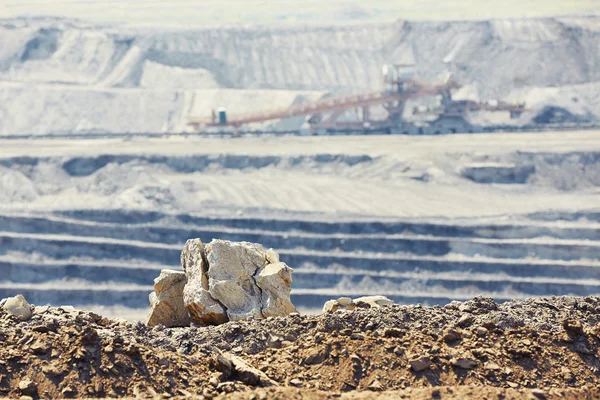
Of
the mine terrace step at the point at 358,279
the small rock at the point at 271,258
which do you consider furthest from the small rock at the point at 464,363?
the mine terrace step at the point at 358,279

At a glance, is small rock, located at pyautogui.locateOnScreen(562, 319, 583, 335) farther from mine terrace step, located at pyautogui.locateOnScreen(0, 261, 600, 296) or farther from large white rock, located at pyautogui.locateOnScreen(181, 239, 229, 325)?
mine terrace step, located at pyautogui.locateOnScreen(0, 261, 600, 296)

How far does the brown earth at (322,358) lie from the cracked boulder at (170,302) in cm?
199

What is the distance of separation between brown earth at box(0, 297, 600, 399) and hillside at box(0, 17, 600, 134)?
4921 cm

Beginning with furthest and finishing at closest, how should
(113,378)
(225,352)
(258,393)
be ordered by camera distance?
(225,352) < (113,378) < (258,393)

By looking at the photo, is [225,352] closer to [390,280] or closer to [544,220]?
[390,280]

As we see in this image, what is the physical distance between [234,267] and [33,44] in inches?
2454

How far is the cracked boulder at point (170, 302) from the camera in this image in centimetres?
1307

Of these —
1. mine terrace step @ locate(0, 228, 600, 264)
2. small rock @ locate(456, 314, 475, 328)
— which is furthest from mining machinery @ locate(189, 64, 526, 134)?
small rock @ locate(456, 314, 475, 328)

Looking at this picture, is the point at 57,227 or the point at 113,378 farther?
the point at 57,227

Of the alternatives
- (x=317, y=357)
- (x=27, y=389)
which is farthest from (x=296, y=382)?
(x=27, y=389)

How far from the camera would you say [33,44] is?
238 ft

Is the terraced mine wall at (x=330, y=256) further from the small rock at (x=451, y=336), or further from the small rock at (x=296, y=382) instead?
the small rock at (x=296, y=382)

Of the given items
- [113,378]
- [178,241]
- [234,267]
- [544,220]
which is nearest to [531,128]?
[544,220]

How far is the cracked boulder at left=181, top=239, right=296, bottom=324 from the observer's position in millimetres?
12531
